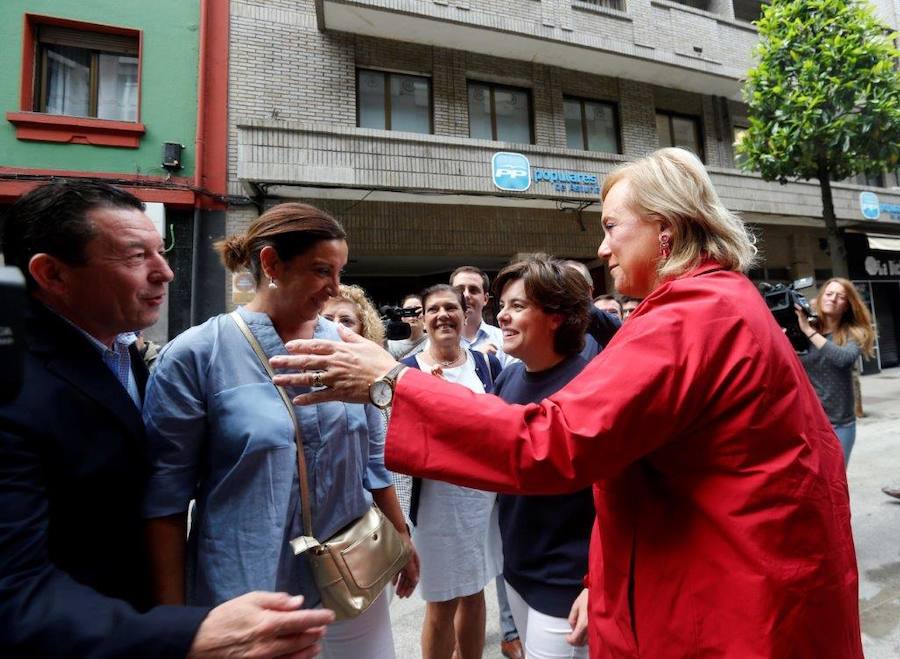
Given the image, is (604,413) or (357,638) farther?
(357,638)

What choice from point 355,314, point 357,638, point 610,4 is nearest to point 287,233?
point 357,638

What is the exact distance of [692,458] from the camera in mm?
1072

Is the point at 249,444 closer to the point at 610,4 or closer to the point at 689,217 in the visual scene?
the point at 689,217

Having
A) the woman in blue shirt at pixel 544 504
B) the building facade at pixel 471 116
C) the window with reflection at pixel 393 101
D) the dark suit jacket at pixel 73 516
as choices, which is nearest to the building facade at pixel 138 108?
the building facade at pixel 471 116

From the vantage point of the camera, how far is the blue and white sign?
12.0m

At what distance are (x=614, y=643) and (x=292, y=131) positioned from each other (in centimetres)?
767

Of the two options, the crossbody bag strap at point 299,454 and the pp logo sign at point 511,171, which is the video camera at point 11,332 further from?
the pp logo sign at point 511,171

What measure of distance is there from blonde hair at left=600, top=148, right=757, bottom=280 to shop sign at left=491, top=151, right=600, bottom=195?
726 cm

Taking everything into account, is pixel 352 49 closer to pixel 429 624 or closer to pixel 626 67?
pixel 626 67

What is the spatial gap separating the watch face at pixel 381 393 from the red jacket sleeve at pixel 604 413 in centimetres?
11

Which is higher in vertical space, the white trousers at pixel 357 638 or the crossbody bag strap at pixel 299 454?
the crossbody bag strap at pixel 299 454

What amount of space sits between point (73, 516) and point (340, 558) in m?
0.70

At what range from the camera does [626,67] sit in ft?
32.7

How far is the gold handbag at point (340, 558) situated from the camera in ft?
4.76
